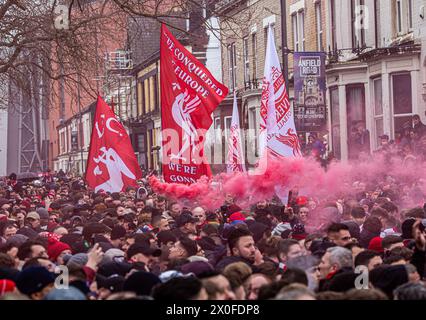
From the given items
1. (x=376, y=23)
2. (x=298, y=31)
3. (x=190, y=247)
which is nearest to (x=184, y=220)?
(x=190, y=247)

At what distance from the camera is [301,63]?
2870 centimetres

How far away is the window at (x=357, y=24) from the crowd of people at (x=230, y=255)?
12.3 metres

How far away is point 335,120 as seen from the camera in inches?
1303

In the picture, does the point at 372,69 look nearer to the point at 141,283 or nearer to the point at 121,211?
the point at 121,211

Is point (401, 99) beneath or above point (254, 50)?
beneath

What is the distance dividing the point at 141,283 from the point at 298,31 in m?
29.5

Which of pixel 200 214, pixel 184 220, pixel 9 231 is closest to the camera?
pixel 184 220

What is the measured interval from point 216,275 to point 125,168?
1568cm

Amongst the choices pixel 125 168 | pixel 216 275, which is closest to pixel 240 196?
pixel 125 168

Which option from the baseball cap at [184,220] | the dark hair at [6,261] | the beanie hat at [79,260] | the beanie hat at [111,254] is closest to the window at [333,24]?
the baseball cap at [184,220]

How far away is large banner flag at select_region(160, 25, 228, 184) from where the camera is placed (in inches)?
643

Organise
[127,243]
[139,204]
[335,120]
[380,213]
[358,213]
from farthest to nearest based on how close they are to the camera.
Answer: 1. [335,120]
2. [139,204]
3. [358,213]
4. [380,213]
5. [127,243]

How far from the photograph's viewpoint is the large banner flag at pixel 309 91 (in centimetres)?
2728

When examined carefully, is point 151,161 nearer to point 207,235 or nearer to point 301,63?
point 301,63
